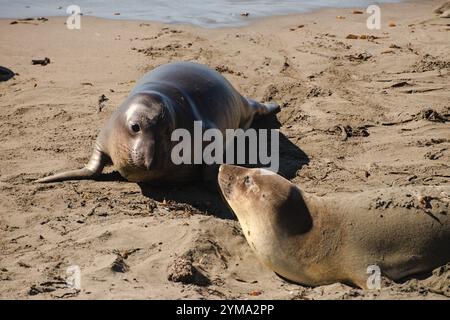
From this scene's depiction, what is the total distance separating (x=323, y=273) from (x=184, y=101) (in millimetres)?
2262

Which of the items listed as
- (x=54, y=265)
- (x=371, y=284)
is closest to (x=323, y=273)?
(x=371, y=284)

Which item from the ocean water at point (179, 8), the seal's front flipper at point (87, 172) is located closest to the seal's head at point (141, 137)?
the seal's front flipper at point (87, 172)

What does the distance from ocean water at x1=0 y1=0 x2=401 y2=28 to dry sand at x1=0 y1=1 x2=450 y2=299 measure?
570 millimetres

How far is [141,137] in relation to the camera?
5320mm

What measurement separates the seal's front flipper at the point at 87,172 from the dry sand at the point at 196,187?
0.39 feet

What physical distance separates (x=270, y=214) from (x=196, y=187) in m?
1.40

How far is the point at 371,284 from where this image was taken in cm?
393

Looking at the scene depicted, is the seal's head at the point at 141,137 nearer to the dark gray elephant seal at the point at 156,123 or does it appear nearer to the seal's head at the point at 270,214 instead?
the dark gray elephant seal at the point at 156,123

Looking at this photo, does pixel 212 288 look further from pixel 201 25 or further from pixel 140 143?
pixel 201 25

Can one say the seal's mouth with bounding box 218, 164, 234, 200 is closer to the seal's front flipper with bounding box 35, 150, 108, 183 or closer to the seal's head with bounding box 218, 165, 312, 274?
the seal's head with bounding box 218, 165, 312, 274

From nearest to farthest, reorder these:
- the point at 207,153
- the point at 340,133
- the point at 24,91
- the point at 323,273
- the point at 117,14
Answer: the point at 323,273 → the point at 207,153 → the point at 340,133 → the point at 24,91 → the point at 117,14

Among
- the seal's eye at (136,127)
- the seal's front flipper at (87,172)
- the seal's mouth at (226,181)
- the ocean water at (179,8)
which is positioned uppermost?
the ocean water at (179,8)

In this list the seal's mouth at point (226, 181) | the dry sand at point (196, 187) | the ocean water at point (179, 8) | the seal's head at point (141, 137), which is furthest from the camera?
the ocean water at point (179, 8)

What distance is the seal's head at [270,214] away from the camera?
4.24 metres
